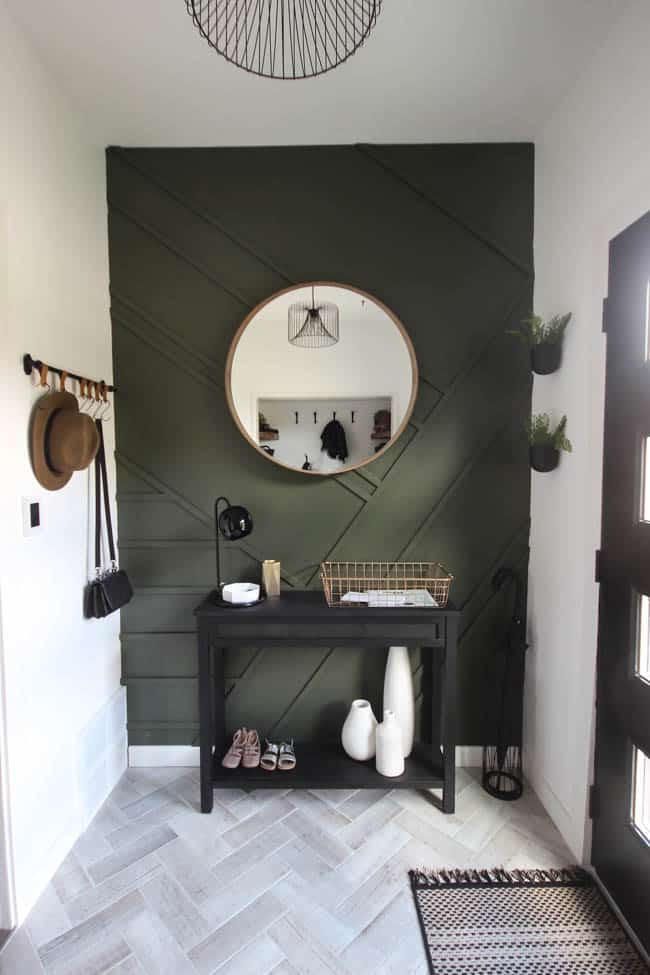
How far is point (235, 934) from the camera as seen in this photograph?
141 centimetres

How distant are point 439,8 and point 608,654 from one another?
2084mm

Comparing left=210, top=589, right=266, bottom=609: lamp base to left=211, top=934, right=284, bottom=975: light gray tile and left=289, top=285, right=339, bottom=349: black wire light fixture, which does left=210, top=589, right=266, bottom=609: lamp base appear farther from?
left=289, top=285, right=339, bottom=349: black wire light fixture

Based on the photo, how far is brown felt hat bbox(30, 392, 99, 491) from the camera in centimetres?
156

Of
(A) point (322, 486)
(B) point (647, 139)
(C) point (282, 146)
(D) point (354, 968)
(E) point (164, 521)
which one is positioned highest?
(C) point (282, 146)

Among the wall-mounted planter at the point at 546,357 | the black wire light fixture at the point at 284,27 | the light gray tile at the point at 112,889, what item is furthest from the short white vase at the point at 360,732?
the black wire light fixture at the point at 284,27

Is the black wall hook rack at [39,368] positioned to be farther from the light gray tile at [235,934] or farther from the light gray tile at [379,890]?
the light gray tile at [379,890]

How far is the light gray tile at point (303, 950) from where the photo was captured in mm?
1315

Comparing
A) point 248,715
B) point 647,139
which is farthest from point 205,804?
point 647,139

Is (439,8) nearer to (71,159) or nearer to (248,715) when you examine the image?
(71,159)

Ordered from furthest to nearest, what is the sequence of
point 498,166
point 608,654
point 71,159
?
point 498,166
point 71,159
point 608,654

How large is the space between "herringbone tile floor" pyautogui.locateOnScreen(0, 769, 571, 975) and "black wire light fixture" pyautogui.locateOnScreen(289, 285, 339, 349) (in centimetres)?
192

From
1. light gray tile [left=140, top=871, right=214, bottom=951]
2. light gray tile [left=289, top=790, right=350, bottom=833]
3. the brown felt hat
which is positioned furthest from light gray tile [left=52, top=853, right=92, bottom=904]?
the brown felt hat

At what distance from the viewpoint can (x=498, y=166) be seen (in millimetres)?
2045

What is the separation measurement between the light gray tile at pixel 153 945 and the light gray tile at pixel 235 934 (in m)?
0.04
